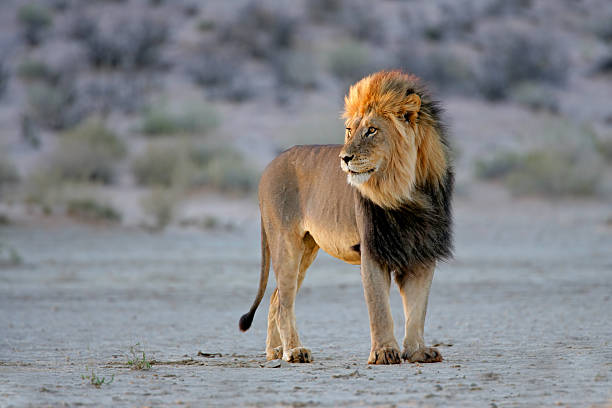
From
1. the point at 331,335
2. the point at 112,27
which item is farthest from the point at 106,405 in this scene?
the point at 112,27

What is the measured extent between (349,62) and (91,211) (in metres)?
16.0

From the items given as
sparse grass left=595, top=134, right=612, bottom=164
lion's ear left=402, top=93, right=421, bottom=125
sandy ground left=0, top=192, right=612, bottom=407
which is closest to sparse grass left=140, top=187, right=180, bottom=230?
sandy ground left=0, top=192, right=612, bottom=407

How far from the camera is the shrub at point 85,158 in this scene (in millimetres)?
23703

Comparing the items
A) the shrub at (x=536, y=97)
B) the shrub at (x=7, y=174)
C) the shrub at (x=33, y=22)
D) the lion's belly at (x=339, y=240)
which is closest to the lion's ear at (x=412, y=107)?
the lion's belly at (x=339, y=240)

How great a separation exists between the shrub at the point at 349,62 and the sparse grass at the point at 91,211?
47.2 ft

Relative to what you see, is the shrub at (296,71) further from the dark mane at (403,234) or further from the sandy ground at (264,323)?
the dark mane at (403,234)

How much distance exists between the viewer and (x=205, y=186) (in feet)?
78.4

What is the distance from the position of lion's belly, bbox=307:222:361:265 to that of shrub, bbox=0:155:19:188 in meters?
16.4

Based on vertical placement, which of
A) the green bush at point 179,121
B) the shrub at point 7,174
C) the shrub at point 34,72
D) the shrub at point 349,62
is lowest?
the shrub at point 7,174

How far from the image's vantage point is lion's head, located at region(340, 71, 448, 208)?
20.6 ft

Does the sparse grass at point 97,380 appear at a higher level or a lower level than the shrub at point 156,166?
lower

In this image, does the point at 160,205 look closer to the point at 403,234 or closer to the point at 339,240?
the point at 339,240

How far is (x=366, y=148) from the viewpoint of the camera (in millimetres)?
6273

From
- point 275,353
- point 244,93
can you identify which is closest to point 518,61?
point 244,93
